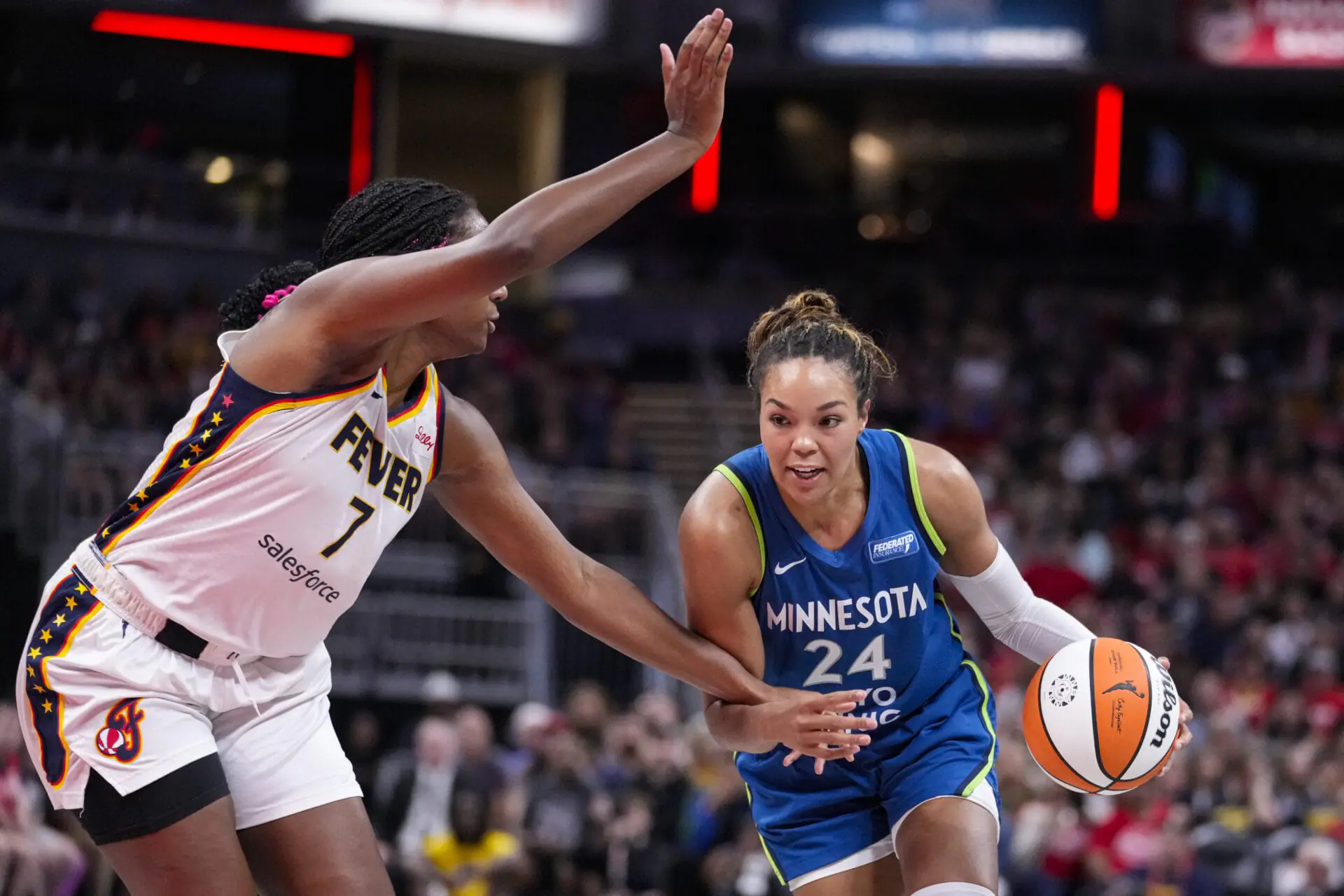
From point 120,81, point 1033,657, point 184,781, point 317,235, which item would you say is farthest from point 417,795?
point 120,81

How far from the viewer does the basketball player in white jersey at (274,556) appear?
3414mm

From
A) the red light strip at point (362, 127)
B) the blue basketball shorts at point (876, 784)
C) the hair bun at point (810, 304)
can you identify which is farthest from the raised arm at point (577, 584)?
the red light strip at point (362, 127)

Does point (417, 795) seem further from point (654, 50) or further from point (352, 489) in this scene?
point (654, 50)

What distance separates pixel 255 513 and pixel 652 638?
119 cm

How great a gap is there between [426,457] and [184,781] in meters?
0.91

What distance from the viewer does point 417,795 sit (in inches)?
395

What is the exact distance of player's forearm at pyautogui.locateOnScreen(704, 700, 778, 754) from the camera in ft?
14.0

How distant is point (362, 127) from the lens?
18.9 metres

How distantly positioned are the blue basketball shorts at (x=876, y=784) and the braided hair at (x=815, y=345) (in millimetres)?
915

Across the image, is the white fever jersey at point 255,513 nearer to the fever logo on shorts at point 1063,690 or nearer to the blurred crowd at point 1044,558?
the blurred crowd at point 1044,558

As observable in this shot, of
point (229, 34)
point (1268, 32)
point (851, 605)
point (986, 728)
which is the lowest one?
point (986, 728)

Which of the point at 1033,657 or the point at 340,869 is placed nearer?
the point at 340,869

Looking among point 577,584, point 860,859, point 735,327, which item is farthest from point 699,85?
point 735,327

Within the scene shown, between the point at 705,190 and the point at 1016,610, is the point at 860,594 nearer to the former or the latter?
the point at 1016,610
